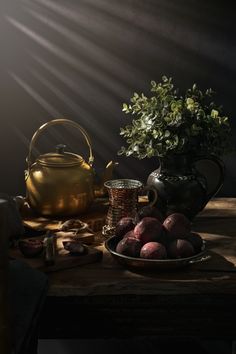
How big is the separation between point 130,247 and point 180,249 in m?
0.11

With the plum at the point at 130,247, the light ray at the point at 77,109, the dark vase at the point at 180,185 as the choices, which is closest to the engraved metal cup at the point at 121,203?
the dark vase at the point at 180,185

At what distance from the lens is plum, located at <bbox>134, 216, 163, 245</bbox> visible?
141 cm

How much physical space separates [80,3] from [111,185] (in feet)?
3.02

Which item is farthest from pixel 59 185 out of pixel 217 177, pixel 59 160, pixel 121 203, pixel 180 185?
pixel 217 177

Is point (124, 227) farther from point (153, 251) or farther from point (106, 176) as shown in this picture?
point (106, 176)

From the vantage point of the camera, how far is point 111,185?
1.75m

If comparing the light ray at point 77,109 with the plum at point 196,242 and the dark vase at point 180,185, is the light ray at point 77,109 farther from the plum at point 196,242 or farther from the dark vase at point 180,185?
the plum at point 196,242

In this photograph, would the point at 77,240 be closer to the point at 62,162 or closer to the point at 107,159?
the point at 62,162

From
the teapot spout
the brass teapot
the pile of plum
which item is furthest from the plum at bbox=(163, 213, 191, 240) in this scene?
the teapot spout

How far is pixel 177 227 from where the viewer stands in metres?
1.44

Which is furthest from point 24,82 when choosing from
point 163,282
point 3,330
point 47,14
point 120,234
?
point 3,330

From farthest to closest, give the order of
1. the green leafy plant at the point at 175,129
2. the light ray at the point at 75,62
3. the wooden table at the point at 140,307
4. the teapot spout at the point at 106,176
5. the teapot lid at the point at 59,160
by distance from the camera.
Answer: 1. the light ray at the point at 75,62
2. the teapot spout at the point at 106,176
3. the teapot lid at the point at 59,160
4. the green leafy plant at the point at 175,129
5. the wooden table at the point at 140,307

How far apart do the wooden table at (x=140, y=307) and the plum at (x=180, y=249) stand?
53 millimetres

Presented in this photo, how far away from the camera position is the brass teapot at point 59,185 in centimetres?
176
